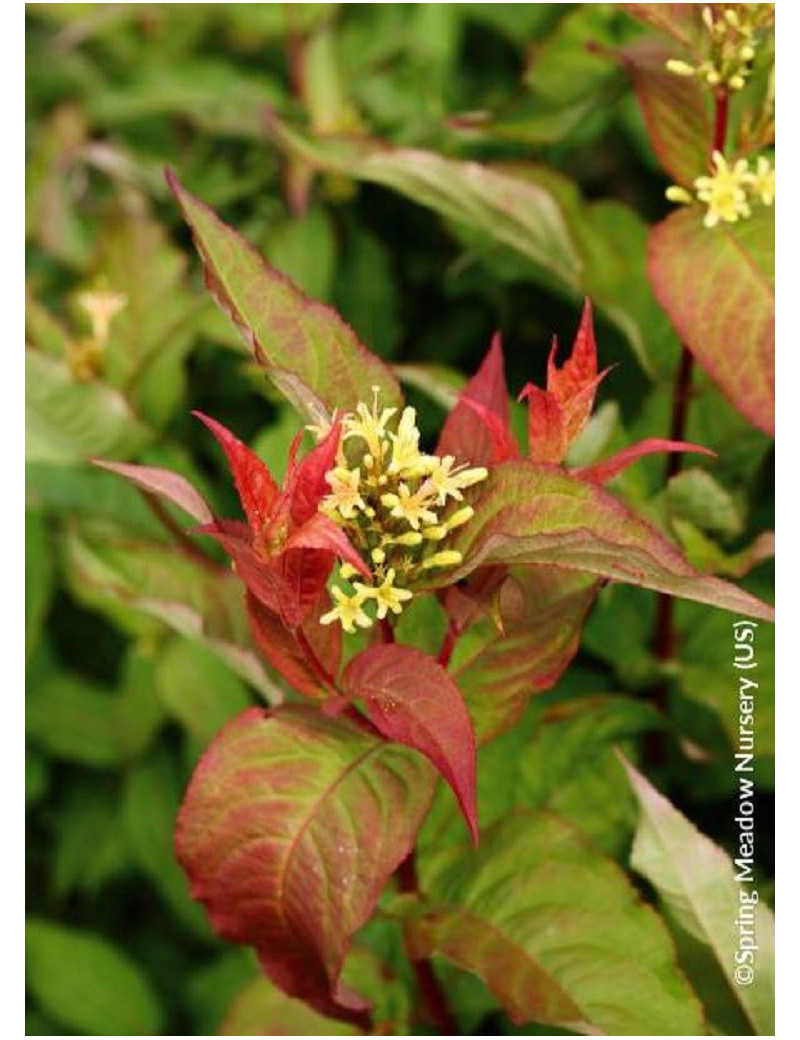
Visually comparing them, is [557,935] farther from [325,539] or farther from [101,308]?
[101,308]

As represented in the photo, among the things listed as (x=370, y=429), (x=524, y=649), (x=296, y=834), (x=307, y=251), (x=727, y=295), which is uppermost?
(x=307, y=251)

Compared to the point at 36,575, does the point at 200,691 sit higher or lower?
lower

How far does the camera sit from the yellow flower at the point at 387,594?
74 cm

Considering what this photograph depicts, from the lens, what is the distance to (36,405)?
1.28 metres

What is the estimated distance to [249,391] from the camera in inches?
58.7

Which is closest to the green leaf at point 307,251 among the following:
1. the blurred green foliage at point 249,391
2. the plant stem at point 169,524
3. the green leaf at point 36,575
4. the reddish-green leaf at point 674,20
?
the blurred green foliage at point 249,391

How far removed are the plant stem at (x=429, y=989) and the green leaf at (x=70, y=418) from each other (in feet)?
1.75

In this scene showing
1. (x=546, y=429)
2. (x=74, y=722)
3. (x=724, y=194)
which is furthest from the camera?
(x=74, y=722)

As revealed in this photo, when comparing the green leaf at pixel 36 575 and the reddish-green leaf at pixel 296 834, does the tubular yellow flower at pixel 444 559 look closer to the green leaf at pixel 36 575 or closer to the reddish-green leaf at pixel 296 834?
the reddish-green leaf at pixel 296 834

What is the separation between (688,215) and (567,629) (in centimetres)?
37

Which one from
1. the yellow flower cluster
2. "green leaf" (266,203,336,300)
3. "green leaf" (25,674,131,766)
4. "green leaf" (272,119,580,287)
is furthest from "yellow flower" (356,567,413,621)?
"green leaf" (25,674,131,766)

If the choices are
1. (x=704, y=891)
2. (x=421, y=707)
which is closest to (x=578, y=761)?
(x=704, y=891)

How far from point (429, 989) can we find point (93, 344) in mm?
657

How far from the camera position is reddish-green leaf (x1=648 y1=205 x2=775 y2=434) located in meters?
0.97
